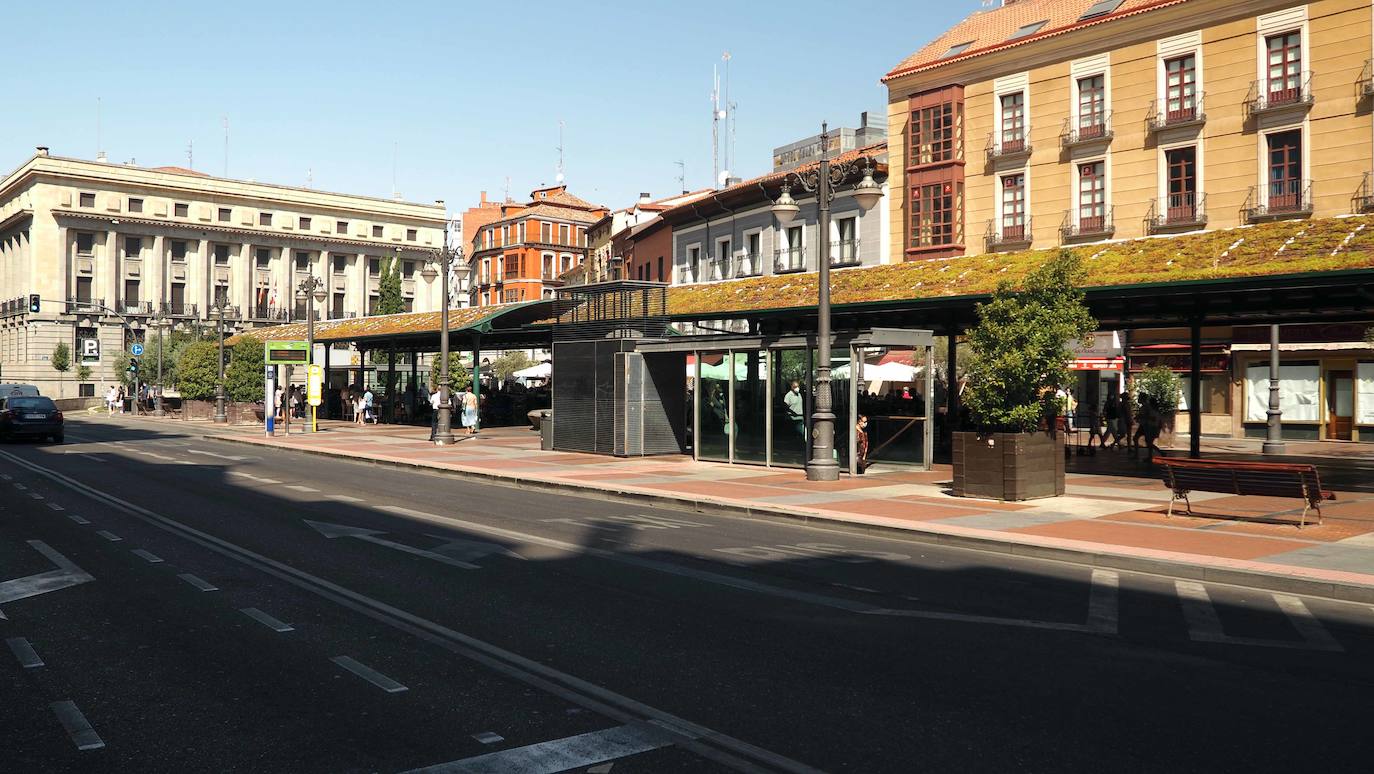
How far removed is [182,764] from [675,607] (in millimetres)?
4347

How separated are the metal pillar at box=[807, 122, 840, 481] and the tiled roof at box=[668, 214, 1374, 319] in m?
2.68

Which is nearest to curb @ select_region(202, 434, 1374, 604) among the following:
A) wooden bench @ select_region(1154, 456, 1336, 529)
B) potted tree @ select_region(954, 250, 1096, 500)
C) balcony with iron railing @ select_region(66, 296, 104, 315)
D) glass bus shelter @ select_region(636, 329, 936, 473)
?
wooden bench @ select_region(1154, 456, 1336, 529)

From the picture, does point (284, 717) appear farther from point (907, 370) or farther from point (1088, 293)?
point (907, 370)

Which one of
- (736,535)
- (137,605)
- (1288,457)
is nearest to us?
(137,605)

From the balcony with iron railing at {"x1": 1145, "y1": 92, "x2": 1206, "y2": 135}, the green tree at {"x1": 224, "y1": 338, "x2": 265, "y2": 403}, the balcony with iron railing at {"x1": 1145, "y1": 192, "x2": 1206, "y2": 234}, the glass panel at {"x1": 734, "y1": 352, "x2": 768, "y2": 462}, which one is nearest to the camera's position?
the glass panel at {"x1": 734, "y1": 352, "x2": 768, "y2": 462}

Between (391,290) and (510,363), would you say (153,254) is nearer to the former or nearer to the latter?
(391,290)

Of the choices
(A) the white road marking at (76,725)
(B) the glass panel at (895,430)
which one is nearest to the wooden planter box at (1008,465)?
(B) the glass panel at (895,430)

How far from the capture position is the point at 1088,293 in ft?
62.7

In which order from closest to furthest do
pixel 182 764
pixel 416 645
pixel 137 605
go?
pixel 182 764 → pixel 416 645 → pixel 137 605

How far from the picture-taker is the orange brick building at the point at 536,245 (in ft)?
339

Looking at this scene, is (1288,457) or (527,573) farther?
(1288,457)

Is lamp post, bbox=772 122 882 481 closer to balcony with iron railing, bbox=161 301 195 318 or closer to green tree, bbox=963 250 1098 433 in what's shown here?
green tree, bbox=963 250 1098 433

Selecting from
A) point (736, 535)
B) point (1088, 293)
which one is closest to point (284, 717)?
point (736, 535)

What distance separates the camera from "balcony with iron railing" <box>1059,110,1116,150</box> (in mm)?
38438
